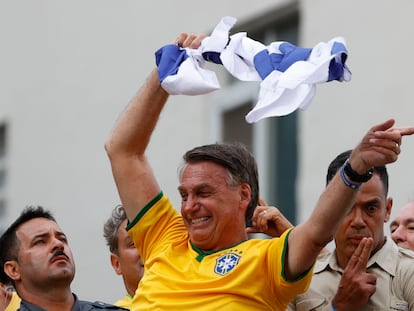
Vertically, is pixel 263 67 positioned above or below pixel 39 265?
above

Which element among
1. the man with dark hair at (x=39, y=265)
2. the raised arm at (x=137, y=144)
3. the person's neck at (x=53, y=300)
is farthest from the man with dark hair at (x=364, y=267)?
the person's neck at (x=53, y=300)

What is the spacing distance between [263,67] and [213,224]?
69 centimetres

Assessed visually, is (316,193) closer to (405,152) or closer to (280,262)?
(405,152)

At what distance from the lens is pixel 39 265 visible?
8.13 metres

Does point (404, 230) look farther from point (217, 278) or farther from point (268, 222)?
point (217, 278)

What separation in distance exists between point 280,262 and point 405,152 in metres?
4.01

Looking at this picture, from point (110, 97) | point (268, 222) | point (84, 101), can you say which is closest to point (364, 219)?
point (268, 222)

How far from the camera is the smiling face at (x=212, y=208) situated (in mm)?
7008

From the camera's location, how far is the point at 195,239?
704 cm

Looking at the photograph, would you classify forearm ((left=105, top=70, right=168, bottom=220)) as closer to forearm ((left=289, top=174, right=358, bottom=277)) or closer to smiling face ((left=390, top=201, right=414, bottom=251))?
forearm ((left=289, top=174, right=358, bottom=277))

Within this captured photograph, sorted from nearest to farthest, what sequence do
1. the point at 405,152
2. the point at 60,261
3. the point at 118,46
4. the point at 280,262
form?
the point at 280,262 < the point at 60,261 < the point at 405,152 < the point at 118,46

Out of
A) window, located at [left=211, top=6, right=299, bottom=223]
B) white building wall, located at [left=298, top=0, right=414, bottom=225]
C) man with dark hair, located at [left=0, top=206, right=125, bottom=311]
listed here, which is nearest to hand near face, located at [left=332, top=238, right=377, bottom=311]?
man with dark hair, located at [left=0, top=206, right=125, bottom=311]

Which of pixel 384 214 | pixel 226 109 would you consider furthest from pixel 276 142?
pixel 384 214

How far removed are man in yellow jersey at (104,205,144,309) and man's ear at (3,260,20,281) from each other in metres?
0.55
